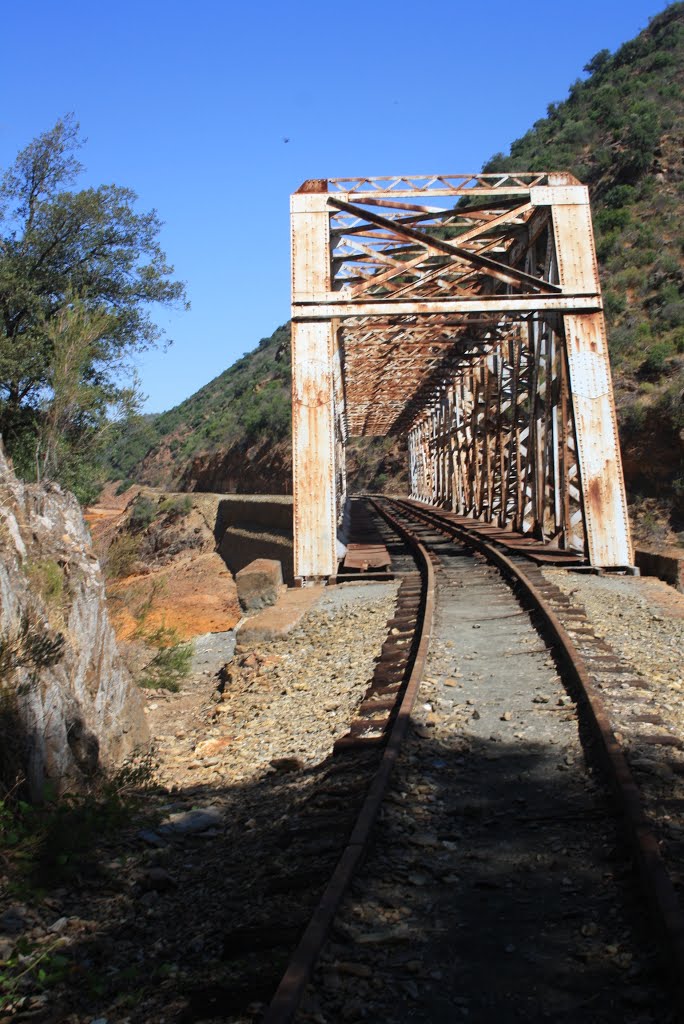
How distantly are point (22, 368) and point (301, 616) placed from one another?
398 inches

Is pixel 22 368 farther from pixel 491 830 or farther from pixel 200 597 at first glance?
pixel 491 830

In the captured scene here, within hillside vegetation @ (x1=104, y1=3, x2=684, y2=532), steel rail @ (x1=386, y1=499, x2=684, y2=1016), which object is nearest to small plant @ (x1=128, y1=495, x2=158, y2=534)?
hillside vegetation @ (x1=104, y1=3, x2=684, y2=532)

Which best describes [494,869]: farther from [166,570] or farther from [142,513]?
[142,513]

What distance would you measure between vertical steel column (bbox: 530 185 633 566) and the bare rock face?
783 centimetres

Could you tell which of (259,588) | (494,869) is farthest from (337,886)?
(259,588)

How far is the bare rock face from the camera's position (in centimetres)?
477

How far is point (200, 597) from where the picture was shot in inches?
856

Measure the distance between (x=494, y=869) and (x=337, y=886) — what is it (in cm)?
75

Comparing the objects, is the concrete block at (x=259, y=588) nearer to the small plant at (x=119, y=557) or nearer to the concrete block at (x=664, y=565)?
the small plant at (x=119, y=557)

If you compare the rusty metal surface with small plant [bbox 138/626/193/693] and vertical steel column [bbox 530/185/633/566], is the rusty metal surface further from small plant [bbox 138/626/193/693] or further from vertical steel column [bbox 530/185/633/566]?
small plant [bbox 138/626/193/693]

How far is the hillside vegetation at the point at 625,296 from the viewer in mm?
28828

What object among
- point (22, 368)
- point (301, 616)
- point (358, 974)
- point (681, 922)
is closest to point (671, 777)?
point (681, 922)

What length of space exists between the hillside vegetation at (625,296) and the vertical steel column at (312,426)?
22.3 ft

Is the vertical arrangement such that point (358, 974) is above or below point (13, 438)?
below
